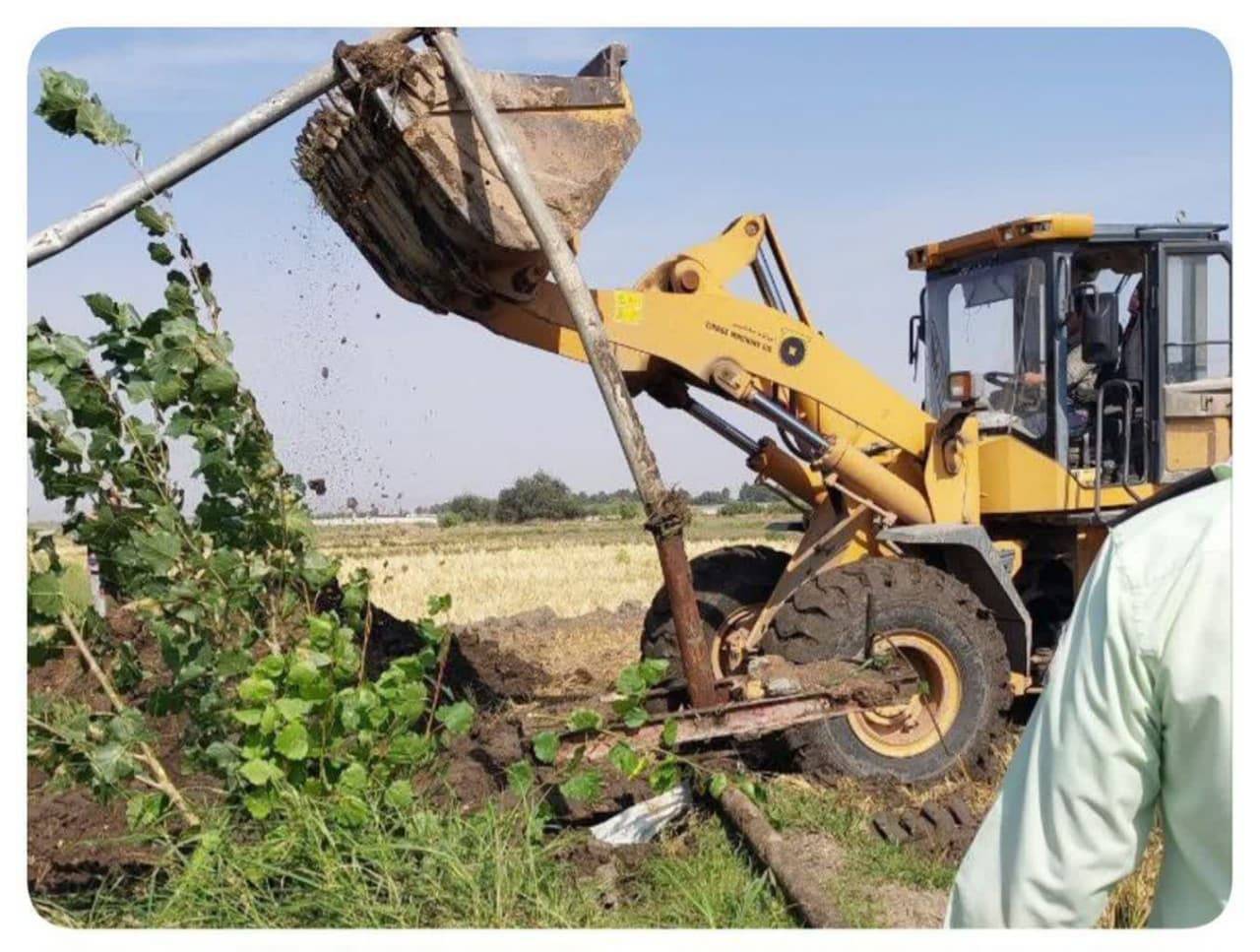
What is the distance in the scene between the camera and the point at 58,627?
5.26 metres

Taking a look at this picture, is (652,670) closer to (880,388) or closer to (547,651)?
(880,388)

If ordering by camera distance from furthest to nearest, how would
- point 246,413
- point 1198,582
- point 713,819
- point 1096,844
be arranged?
1. point 713,819
2. point 246,413
3. point 1096,844
4. point 1198,582

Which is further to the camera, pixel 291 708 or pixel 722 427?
pixel 722 427

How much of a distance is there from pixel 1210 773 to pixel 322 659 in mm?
3781

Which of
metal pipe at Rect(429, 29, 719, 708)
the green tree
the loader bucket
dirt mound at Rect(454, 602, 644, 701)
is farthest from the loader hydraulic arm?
the green tree

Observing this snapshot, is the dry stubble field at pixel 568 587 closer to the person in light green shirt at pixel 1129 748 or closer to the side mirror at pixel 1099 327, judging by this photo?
the person in light green shirt at pixel 1129 748

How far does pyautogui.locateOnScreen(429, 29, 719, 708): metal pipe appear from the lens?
6441 millimetres

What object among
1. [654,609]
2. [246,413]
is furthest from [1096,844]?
[654,609]

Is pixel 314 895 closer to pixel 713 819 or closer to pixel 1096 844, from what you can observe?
pixel 713 819

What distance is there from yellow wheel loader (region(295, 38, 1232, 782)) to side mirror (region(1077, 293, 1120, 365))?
0.04ft

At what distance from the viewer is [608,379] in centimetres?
660

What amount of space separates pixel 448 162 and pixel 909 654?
11.1 feet

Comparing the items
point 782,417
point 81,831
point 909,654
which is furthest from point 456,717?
point 782,417

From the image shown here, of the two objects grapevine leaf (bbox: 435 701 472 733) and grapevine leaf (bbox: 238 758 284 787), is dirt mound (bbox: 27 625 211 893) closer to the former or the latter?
grapevine leaf (bbox: 238 758 284 787)
